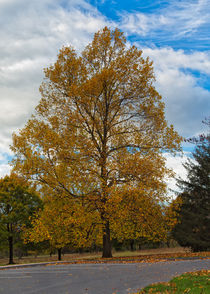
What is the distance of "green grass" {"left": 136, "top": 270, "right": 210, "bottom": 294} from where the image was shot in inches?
261

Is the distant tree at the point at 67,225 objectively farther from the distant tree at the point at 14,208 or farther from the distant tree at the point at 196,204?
the distant tree at the point at 14,208

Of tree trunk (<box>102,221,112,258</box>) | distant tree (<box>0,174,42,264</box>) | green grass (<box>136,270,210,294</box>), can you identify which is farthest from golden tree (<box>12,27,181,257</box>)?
distant tree (<box>0,174,42,264</box>)

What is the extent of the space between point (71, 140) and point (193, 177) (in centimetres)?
1744

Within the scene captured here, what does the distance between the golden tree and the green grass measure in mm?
8672

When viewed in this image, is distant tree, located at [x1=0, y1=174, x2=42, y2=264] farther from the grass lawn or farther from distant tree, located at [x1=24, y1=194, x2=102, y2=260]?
distant tree, located at [x1=24, y1=194, x2=102, y2=260]

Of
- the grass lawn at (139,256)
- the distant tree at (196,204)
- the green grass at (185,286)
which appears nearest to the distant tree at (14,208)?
the grass lawn at (139,256)

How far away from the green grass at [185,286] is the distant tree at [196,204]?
21852 mm

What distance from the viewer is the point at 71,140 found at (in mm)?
18344

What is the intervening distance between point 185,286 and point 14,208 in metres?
34.6

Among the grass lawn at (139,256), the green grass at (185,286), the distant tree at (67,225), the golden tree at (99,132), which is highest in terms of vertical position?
the golden tree at (99,132)

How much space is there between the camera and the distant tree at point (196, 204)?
97.9ft

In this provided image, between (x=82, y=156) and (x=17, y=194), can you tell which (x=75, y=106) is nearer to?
(x=82, y=156)

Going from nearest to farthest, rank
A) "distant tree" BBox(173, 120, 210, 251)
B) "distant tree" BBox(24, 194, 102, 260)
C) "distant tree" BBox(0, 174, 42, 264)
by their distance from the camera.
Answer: "distant tree" BBox(24, 194, 102, 260)
"distant tree" BBox(173, 120, 210, 251)
"distant tree" BBox(0, 174, 42, 264)

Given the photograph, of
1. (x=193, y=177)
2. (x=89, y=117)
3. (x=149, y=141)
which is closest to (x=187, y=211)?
(x=193, y=177)
